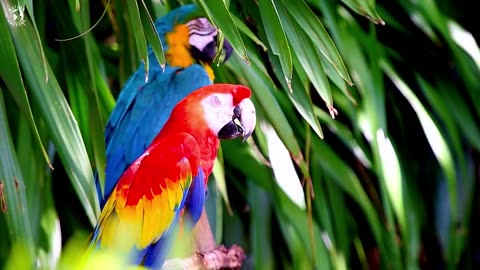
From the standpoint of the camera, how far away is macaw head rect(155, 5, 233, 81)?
1098mm

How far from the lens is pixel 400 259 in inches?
60.0

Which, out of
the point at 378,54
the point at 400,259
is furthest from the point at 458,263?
the point at 378,54

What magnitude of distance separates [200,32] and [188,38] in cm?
2

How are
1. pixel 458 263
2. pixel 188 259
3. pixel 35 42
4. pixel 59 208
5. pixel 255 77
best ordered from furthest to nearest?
pixel 458 263
pixel 59 208
pixel 255 77
pixel 35 42
pixel 188 259

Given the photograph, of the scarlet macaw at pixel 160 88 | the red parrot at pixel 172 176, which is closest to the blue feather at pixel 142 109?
the scarlet macaw at pixel 160 88

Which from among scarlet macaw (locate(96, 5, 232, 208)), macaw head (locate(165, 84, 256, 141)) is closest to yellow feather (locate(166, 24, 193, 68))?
scarlet macaw (locate(96, 5, 232, 208))

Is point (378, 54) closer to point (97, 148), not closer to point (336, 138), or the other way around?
point (336, 138)

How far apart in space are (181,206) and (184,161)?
0.04m

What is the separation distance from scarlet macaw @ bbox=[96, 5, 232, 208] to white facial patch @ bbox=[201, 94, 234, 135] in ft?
0.66

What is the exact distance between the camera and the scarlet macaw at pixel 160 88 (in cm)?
102

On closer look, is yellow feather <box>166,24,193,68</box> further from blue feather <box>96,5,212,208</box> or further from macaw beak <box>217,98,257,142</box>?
macaw beak <box>217,98,257,142</box>

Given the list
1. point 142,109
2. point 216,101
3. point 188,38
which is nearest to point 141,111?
point 142,109

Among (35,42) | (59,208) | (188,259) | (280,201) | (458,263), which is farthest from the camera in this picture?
(458,263)

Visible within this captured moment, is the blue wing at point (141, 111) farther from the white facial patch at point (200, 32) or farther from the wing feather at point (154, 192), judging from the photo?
the wing feather at point (154, 192)
